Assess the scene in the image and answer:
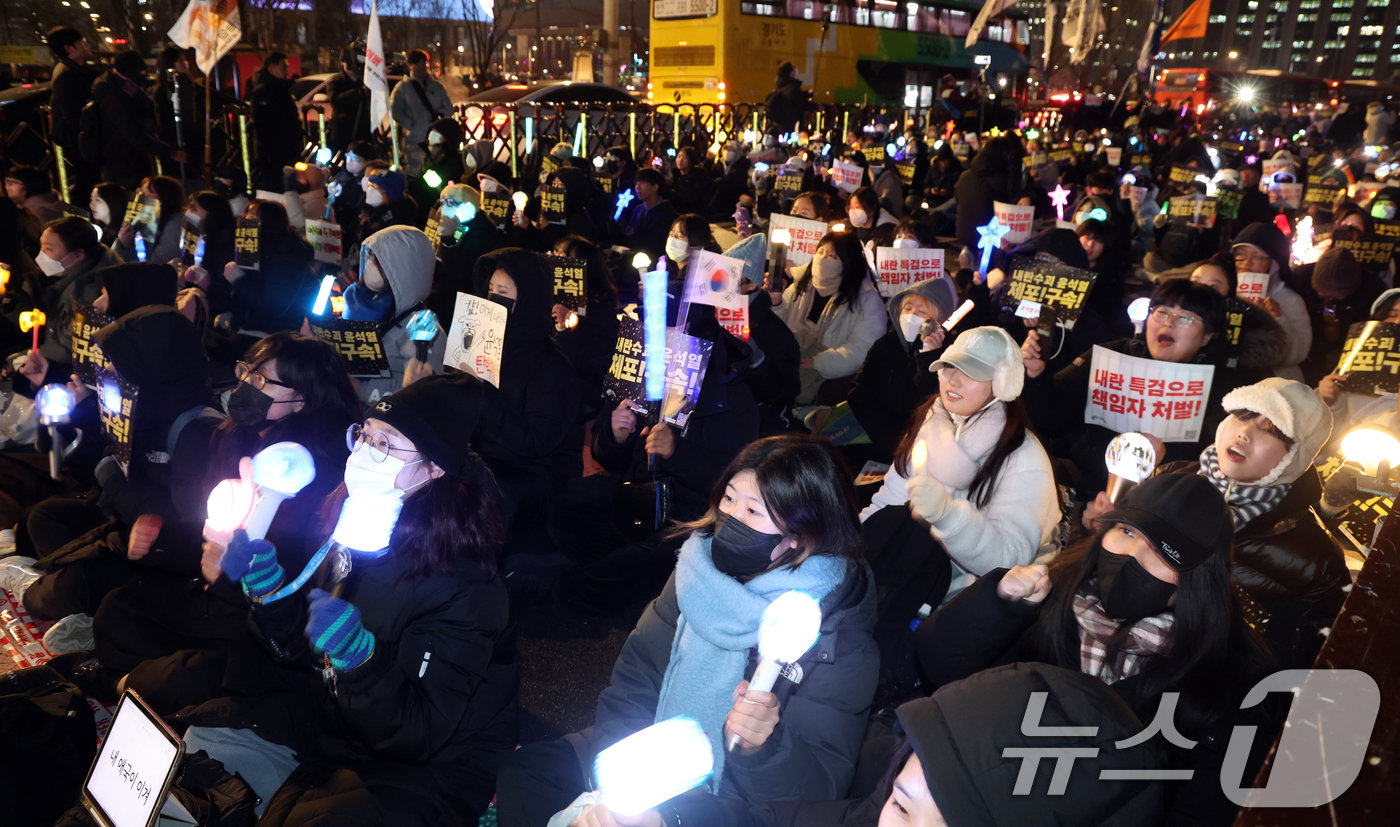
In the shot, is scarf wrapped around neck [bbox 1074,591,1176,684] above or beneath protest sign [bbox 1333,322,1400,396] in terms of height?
beneath

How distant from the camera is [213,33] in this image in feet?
31.8

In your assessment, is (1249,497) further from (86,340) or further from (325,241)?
(325,241)

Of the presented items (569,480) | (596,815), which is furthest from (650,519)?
(596,815)

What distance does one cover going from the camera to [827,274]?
6305mm

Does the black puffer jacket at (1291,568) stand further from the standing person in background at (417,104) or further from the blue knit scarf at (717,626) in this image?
the standing person in background at (417,104)

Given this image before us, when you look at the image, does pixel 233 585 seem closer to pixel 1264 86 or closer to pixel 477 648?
pixel 477 648

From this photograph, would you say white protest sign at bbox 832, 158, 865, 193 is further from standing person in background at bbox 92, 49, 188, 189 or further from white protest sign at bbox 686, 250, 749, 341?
standing person in background at bbox 92, 49, 188, 189

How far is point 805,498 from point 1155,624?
1.01 metres

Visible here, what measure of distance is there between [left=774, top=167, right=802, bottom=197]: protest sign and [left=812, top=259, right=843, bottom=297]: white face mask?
6343 millimetres

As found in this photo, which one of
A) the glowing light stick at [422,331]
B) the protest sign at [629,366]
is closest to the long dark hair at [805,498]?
the protest sign at [629,366]

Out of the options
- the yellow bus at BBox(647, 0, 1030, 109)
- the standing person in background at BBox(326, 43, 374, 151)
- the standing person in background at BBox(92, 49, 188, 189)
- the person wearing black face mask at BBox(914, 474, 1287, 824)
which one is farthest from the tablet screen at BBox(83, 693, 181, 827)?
the yellow bus at BBox(647, 0, 1030, 109)

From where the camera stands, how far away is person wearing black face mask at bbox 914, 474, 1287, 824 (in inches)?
86.7

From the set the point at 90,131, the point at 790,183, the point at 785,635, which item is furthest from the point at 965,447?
the point at 90,131

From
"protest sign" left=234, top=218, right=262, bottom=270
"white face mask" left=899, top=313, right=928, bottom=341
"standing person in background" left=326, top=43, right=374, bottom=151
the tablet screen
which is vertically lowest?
the tablet screen
